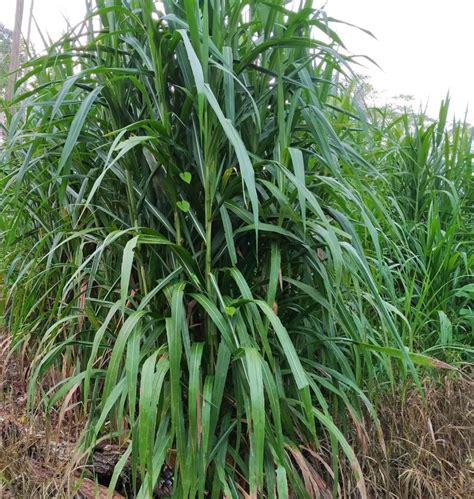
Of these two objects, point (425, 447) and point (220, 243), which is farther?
point (425, 447)

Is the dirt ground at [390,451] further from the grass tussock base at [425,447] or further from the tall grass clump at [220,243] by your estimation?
the tall grass clump at [220,243]

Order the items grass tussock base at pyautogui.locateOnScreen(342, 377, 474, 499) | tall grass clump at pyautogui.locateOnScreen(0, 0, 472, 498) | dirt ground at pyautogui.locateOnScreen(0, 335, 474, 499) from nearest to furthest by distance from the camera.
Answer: tall grass clump at pyautogui.locateOnScreen(0, 0, 472, 498) → dirt ground at pyautogui.locateOnScreen(0, 335, 474, 499) → grass tussock base at pyautogui.locateOnScreen(342, 377, 474, 499)

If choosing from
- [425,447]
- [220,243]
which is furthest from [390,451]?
[220,243]

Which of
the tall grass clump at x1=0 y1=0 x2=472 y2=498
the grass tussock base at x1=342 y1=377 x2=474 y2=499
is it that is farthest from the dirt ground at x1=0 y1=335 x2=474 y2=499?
the tall grass clump at x1=0 y1=0 x2=472 y2=498

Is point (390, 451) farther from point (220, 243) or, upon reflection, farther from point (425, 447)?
point (220, 243)

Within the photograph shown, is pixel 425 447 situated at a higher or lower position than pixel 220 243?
lower

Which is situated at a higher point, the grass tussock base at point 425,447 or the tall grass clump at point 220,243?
the tall grass clump at point 220,243

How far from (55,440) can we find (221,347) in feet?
2.48

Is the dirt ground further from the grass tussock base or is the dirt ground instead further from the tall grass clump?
the tall grass clump

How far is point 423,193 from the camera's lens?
2473mm

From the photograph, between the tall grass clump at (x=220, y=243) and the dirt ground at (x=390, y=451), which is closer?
the tall grass clump at (x=220, y=243)

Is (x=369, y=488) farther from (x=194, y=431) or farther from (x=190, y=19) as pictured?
(x=190, y=19)

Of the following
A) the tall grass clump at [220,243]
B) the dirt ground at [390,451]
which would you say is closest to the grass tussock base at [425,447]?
the dirt ground at [390,451]

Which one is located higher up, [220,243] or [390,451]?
[220,243]
